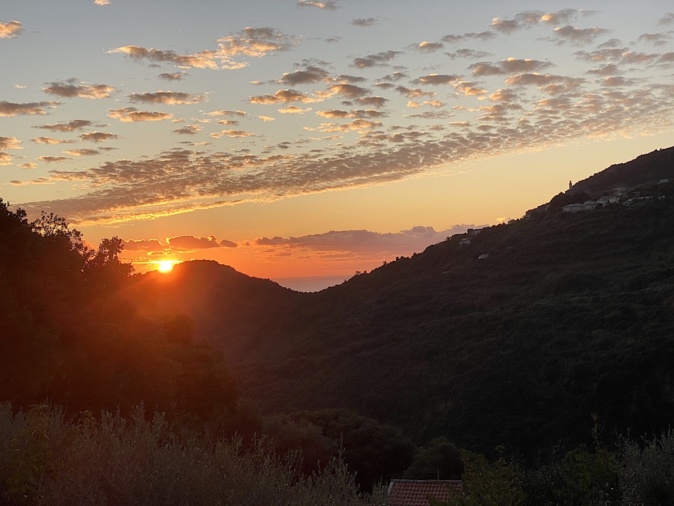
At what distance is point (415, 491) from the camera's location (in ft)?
69.9

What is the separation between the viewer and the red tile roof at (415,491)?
20.0 m

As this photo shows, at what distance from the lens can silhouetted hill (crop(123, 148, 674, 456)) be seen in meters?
37.6

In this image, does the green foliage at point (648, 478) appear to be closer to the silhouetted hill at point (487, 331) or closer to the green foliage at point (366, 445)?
the silhouetted hill at point (487, 331)

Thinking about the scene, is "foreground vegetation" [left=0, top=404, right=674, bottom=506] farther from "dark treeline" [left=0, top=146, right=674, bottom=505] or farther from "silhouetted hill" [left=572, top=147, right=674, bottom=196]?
"silhouetted hill" [left=572, top=147, right=674, bottom=196]

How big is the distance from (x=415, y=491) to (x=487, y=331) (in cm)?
3194

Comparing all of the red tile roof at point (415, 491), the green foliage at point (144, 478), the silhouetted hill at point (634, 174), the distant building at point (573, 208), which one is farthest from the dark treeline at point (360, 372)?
the silhouetted hill at point (634, 174)

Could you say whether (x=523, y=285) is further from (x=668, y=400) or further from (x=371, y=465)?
(x=371, y=465)

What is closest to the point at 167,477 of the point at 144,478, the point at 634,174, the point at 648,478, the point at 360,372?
Result: the point at 144,478

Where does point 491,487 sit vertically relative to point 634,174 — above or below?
below

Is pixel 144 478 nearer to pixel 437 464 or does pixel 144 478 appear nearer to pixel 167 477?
pixel 167 477

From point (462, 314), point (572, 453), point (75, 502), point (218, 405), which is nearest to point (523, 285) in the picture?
point (462, 314)

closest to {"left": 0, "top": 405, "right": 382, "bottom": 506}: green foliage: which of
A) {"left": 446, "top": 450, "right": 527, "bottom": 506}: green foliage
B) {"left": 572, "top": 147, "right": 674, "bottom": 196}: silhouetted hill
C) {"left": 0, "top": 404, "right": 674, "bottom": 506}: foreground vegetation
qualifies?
{"left": 0, "top": 404, "right": 674, "bottom": 506}: foreground vegetation

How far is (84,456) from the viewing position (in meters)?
5.32

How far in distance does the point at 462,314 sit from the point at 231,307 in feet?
121
